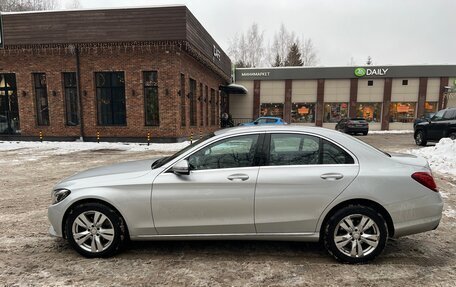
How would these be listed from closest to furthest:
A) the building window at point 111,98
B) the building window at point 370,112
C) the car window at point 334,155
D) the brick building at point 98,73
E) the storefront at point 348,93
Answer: the car window at point 334,155 → the brick building at point 98,73 → the building window at point 111,98 → the storefront at point 348,93 → the building window at point 370,112

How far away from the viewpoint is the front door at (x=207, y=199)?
353 cm

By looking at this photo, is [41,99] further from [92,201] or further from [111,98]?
[92,201]

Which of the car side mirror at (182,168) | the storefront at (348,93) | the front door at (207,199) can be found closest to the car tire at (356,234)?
the front door at (207,199)

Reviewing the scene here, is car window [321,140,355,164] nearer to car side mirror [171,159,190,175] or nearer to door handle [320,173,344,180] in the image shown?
door handle [320,173,344,180]

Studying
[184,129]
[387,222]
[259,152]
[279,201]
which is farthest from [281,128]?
[184,129]

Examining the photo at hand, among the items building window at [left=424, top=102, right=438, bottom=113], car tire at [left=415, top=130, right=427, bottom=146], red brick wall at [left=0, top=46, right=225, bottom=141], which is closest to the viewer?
car tire at [left=415, top=130, right=427, bottom=146]

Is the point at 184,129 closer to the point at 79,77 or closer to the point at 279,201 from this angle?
the point at 79,77

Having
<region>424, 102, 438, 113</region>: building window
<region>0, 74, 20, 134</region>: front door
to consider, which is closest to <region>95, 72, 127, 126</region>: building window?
<region>0, 74, 20, 134</region>: front door

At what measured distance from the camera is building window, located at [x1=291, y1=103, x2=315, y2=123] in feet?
110

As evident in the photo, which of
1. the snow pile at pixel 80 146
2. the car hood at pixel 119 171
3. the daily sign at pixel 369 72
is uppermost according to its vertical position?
the daily sign at pixel 369 72

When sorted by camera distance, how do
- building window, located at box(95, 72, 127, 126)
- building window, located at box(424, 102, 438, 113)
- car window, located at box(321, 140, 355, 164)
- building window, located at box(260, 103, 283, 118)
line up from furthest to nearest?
building window, located at box(260, 103, 283, 118) → building window, located at box(424, 102, 438, 113) → building window, located at box(95, 72, 127, 126) → car window, located at box(321, 140, 355, 164)

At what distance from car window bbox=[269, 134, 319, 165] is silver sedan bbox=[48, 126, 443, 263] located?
0.01 metres

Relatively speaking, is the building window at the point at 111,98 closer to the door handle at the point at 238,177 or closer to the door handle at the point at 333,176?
the door handle at the point at 238,177

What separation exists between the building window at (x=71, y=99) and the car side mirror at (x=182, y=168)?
16312mm
